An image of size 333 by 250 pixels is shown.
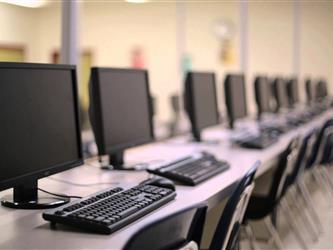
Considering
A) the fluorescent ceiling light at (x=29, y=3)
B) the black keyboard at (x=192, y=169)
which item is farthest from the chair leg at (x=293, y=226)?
the fluorescent ceiling light at (x=29, y=3)

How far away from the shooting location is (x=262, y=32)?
6203 mm

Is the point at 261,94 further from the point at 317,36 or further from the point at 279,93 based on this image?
the point at 279,93

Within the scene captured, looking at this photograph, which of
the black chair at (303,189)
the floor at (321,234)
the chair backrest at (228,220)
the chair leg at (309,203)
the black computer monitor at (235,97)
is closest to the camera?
the chair backrest at (228,220)

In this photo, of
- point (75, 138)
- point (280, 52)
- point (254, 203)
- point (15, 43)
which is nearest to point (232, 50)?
point (280, 52)

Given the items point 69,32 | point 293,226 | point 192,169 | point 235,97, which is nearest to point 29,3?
point 69,32

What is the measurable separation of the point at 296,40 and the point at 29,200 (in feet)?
16.2

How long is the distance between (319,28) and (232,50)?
408 centimetres

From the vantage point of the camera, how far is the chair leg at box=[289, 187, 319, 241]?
3159 millimetres

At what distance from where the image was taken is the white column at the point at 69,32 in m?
3.04

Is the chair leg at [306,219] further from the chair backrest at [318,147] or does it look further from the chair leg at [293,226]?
the chair backrest at [318,147]

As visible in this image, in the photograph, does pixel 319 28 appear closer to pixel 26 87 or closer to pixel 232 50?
pixel 26 87

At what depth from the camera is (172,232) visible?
1140mm

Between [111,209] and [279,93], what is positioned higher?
[279,93]

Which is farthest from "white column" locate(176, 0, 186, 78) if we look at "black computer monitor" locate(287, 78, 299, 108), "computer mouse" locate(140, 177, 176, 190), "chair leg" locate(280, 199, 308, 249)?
"computer mouse" locate(140, 177, 176, 190)
